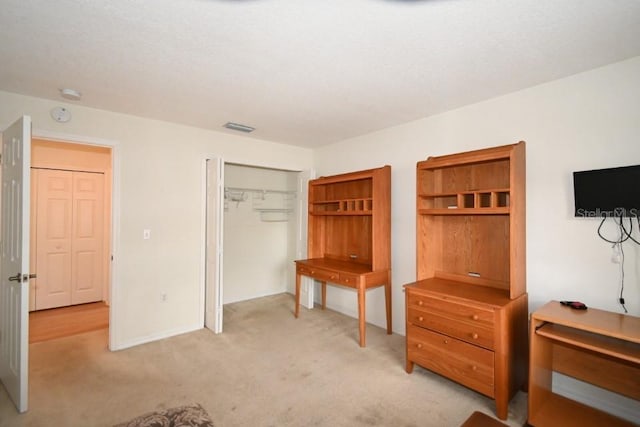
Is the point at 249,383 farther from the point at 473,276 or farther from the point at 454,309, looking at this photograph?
the point at 473,276

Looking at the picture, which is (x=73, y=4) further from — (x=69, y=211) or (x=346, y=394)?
(x=69, y=211)

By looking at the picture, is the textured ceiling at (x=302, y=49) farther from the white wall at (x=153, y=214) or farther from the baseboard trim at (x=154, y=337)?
the baseboard trim at (x=154, y=337)

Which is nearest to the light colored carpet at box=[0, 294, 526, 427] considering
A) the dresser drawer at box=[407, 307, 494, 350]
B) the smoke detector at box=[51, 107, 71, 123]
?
the dresser drawer at box=[407, 307, 494, 350]

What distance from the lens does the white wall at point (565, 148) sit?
6.95 feet

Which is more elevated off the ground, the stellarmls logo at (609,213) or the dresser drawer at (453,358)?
the stellarmls logo at (609,213)

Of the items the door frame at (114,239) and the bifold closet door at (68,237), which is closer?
the door frame at (114,239)

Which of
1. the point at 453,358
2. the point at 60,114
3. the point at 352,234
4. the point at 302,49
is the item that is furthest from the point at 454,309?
the point at 60,114

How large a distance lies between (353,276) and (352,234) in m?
0.90

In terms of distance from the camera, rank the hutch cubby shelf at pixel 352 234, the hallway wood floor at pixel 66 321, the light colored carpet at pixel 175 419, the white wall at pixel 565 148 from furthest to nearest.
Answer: the hallway wood floor at pixel 66 321, the hutch cubby shelf at pixel 352 234, the white wall at pixel 565 148, the light colored carpet at pixel 175 419

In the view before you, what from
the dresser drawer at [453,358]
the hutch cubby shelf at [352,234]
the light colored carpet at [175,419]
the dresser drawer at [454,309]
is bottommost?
the dresser drawer at [453,358]

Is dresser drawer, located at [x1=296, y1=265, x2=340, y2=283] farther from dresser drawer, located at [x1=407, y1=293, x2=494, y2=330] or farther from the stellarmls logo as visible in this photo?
the stellarmls logo

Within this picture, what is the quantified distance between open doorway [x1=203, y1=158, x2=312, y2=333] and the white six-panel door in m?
2.18

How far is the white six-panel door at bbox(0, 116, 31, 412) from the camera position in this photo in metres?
2.14

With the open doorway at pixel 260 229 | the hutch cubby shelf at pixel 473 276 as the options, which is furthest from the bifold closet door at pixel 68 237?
the hutch cubby shelf at pixel 473 276
